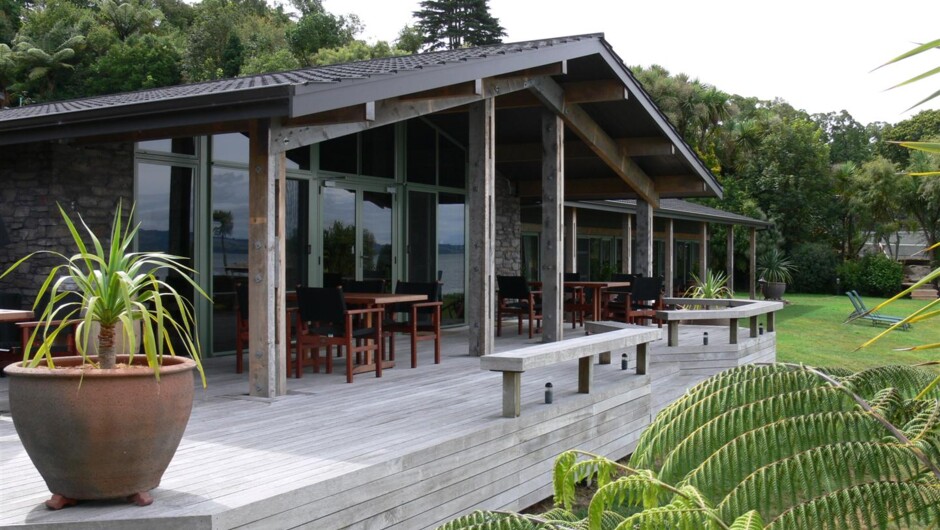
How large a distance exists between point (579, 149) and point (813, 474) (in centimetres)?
1074

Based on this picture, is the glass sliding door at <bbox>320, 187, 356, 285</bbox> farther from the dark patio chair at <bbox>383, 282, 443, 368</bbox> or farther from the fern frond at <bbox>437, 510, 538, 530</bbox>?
the fern frond at <bbox>437, 510, 538, 530</bbox>

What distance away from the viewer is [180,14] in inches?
2219

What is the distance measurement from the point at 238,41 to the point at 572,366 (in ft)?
133

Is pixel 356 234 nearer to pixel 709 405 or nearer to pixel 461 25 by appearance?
pixel 709 405

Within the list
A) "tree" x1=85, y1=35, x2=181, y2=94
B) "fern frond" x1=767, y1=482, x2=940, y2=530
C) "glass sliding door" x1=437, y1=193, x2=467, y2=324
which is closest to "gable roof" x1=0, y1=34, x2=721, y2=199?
"glass sliding door" x1=437, y1=193, x2=467, y2=324

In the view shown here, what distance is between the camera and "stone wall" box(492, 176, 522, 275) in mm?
13914

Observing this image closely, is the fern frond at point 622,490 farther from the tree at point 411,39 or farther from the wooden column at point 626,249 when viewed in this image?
the tree at point 411,39

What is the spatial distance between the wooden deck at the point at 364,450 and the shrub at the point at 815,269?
29852mm

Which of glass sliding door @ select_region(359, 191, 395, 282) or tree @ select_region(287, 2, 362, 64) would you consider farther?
tree @ select_region(287, 2, 362, 64)

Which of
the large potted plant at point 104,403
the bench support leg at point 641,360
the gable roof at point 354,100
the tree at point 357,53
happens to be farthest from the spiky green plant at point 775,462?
the tree at point 357,53

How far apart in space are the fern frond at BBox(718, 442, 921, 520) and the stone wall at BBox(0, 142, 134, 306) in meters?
7.42

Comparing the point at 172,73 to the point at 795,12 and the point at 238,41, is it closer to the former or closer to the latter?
the point at 238,41

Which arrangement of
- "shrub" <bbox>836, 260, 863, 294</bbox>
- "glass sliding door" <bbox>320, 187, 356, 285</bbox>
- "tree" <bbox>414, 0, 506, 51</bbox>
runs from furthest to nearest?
"tree" <bbox>414, 0, 506, 51</bbox>, "shrub" <bbox>836, 260, 863, 294</bbox>, "glass sliding door" <bbox>320, 187, 356, 285</bbox>

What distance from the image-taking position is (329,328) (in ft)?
24.9
